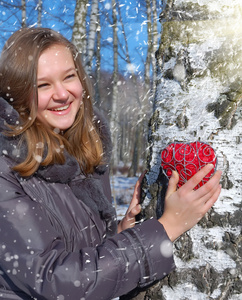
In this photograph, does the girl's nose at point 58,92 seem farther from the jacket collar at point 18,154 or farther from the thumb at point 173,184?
the thumb at point 173,184

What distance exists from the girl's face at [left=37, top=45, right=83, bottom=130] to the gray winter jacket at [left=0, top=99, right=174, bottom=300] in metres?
0.18

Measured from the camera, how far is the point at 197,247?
148 centimetres

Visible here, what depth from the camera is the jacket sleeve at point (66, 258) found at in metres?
1.26

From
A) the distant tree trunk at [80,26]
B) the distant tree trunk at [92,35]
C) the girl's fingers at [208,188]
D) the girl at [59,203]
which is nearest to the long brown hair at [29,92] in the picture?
the girl at [59,203]

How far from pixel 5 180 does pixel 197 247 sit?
847 mm

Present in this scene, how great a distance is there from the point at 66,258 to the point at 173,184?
0.51 metres

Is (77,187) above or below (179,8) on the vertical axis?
below

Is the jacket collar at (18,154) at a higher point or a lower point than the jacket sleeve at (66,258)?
higher

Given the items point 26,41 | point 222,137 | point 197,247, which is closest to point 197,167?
point 222,137

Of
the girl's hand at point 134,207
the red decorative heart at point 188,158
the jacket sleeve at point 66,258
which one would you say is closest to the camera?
the jacket sleeve at point 66,258

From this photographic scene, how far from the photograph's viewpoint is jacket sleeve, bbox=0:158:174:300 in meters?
1.26

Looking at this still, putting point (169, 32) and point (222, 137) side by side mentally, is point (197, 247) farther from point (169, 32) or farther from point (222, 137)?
point (169, 32)

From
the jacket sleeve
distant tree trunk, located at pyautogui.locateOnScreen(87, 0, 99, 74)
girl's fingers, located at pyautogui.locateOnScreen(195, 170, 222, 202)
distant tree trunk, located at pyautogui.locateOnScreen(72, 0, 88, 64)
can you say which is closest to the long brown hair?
the jacket sleeve

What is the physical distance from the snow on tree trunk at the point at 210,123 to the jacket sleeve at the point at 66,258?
0.20m
